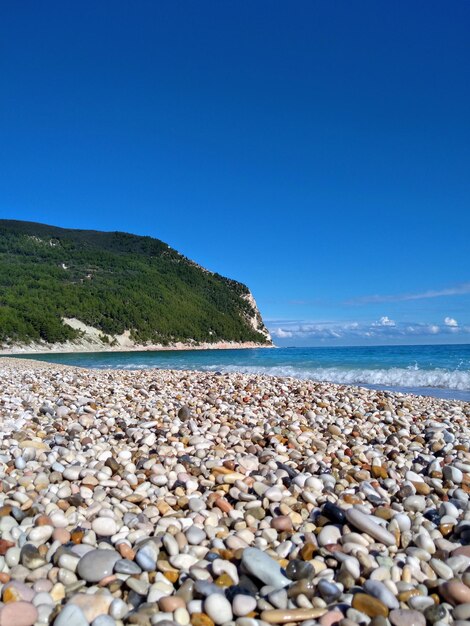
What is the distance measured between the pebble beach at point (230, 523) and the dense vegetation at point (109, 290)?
73580 millimetres

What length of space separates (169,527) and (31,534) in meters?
0.97

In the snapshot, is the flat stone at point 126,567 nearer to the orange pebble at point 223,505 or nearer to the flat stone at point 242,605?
the flat stone at point 242,605

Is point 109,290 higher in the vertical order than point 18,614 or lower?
higher

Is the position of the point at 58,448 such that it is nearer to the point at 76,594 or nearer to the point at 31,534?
the point at 31,534

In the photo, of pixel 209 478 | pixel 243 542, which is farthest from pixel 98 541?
pixel 209 478

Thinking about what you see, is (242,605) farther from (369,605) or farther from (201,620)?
(369,605)

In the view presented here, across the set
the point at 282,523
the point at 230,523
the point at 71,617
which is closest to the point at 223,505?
the point at 230,523

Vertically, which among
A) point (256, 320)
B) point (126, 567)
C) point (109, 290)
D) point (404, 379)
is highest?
point (109, 290)

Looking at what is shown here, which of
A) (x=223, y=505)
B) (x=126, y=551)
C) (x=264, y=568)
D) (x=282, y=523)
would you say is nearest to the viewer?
(x=264, y=568)

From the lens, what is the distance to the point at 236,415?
7.19 m

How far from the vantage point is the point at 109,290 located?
105 meters

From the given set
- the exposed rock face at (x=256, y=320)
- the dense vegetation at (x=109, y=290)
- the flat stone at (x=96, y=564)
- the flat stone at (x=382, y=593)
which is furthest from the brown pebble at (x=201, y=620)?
the exposed rock face at (x=256, y=320)

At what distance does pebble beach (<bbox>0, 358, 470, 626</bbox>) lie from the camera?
8.06 feet

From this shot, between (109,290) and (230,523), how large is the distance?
10576 cm
